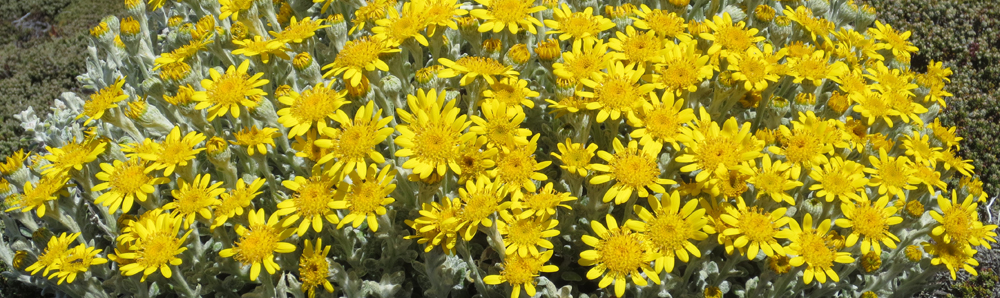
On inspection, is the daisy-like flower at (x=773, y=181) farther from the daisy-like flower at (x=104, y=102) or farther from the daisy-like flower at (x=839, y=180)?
the daisy-like flower at (x=104, y=102)

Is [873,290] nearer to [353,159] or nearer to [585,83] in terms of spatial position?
[585,83]

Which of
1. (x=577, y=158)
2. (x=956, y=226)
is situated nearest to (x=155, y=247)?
(x=577, y=158)

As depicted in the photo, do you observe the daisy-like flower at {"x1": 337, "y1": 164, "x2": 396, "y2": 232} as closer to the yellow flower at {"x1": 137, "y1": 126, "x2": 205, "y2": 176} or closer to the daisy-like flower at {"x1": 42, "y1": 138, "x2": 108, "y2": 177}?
the yellow flower at {"x1": 137, "y1": 126, "x2": 205, "y2": 176}

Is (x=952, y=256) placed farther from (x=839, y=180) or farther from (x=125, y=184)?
(x=125, y=184)

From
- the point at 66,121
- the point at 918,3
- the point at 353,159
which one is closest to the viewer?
the point at 353,159

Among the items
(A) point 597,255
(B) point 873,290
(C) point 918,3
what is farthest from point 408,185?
(C) point 918,3

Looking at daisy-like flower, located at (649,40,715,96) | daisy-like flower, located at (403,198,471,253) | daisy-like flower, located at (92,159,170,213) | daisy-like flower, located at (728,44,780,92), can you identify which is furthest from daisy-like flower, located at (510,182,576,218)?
daisy-like flower, located at (92,159,170,213)
